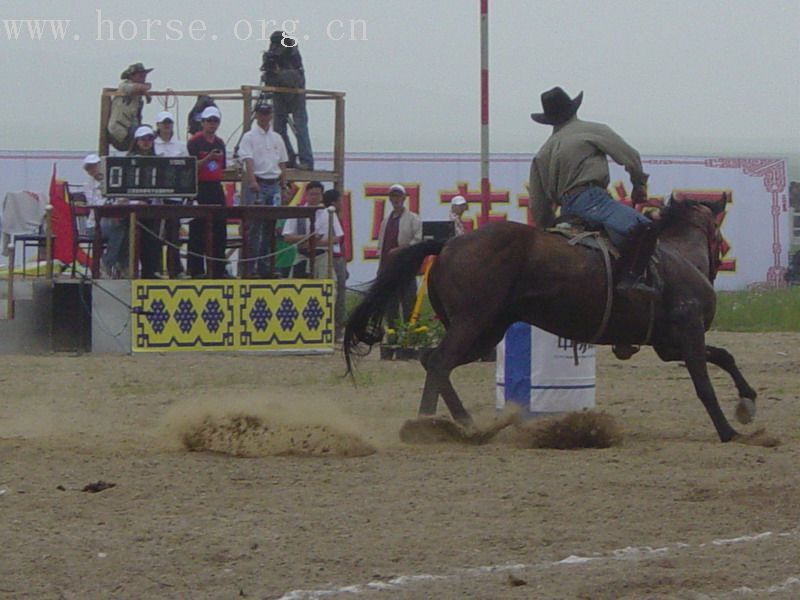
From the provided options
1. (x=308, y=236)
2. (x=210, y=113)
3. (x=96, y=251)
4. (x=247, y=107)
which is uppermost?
(x=247, y=107)

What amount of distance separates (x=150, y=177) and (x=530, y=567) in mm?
10119

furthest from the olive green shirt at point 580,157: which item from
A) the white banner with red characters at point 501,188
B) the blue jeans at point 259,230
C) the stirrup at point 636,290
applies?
the white banner with red characters at point 501,188

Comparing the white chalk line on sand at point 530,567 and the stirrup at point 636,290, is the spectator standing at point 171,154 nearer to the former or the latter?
the stirrup at point 636,290

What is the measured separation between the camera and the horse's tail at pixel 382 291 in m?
9.83

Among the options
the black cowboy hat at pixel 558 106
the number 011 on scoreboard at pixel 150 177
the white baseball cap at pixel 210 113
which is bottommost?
the number 011 on scoreboard at pixel 150 177

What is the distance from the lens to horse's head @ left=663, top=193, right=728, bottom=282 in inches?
405

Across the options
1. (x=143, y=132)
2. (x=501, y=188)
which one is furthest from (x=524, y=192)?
(x=143, y=132)

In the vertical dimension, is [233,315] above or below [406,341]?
above

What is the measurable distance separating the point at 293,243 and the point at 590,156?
791 centimetres

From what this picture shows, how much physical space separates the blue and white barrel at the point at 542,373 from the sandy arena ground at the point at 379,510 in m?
0.43

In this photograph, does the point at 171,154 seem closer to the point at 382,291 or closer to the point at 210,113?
the point at 210,113

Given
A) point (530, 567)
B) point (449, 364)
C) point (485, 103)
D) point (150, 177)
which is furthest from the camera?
point (150, 177)

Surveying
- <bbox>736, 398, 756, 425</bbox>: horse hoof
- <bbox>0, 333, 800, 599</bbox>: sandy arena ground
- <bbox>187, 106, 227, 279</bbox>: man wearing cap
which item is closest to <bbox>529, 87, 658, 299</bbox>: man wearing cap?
<bbox>736, 398, 756, 425</bbox>: horse hoof

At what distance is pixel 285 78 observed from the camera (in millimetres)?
17312
